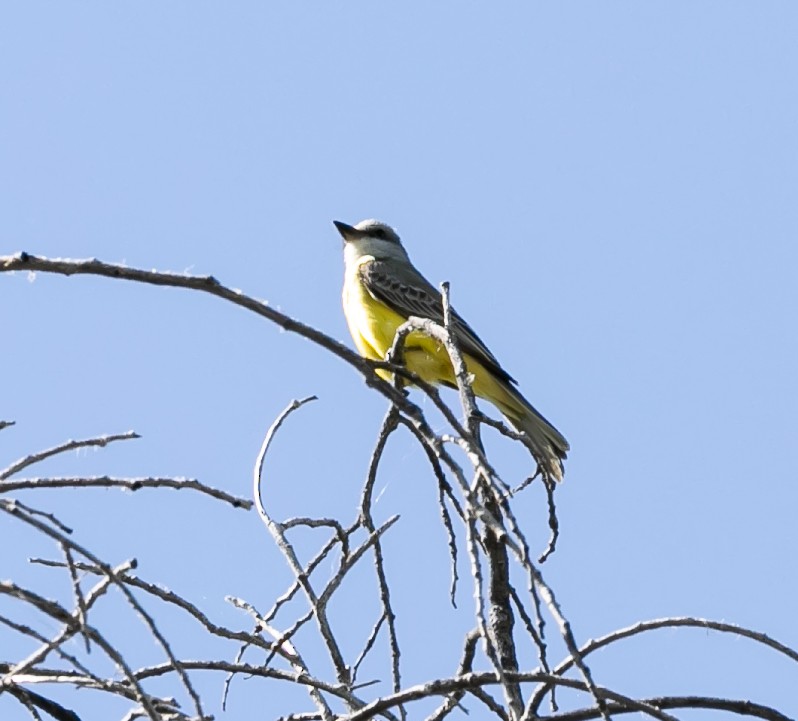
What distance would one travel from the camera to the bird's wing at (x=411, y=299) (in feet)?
24.7

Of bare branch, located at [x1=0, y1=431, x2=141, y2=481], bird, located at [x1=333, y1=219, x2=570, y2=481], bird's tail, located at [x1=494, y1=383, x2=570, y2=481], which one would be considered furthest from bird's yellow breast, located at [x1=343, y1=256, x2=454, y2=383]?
bare branch, located at [x1=0, y1=431, x2=141, y2=481]

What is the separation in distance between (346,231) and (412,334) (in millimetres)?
2435

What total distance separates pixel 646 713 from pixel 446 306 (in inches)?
49.8

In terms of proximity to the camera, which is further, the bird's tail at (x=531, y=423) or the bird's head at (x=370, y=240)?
the bird's head at (x=370, y=240)

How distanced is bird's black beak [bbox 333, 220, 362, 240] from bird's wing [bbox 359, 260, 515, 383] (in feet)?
1.89

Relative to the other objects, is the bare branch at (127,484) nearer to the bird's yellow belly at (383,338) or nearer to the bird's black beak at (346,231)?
the bird's yellow belly at (383,338)

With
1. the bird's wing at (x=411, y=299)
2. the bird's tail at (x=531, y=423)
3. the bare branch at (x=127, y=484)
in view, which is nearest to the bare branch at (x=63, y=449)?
the bare branch at (x=127, y=484)

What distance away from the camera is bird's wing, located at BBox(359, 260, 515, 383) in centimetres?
753

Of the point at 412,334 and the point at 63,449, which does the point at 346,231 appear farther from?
the point at 63,449

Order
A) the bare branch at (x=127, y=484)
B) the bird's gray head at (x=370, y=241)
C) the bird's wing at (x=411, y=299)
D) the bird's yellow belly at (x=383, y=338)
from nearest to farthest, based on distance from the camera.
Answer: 1. the bare branch at (x=127, y=484)
2. the bird's yellow belly at (x=383, y=338)
3. the bird's wing at (x=411, y=299)
4. the bird's gray head at (x=370, y=241)

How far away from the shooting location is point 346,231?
902cm

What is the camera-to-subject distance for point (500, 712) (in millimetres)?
2426

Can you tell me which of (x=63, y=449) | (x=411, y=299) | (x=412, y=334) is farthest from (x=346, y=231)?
(x=63, y=449)

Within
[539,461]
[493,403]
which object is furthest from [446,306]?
[493,403]
